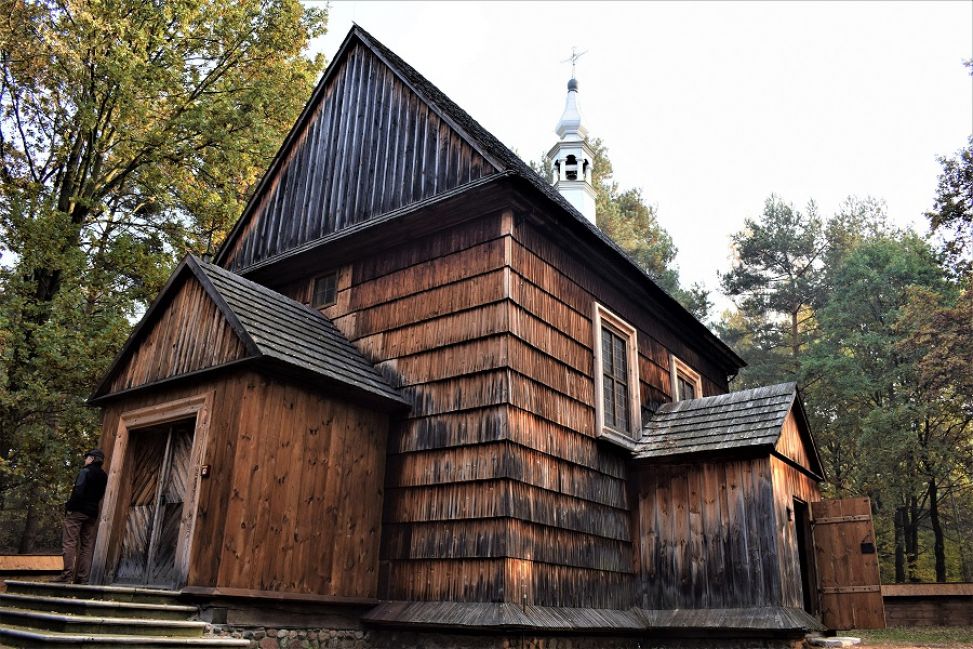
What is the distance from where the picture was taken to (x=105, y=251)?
15.5m

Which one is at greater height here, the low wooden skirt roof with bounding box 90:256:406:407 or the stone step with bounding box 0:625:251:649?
the low wooden skirt roof with bounding box 90:256:406:407

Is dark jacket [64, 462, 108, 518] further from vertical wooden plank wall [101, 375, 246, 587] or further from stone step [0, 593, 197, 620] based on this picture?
stone step [0, 593, 197, 620]

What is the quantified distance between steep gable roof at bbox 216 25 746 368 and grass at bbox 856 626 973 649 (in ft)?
26.1

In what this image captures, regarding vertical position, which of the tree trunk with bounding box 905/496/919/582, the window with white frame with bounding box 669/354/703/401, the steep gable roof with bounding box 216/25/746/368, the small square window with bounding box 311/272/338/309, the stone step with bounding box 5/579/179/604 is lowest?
the stone step with bounding box 5/579/179/604

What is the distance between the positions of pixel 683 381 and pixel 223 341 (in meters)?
9.08

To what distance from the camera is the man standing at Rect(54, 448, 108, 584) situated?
27.2 ft

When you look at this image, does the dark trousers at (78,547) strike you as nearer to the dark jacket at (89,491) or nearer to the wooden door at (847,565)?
the dark jacket at (89,491)

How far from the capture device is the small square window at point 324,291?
11068 mm

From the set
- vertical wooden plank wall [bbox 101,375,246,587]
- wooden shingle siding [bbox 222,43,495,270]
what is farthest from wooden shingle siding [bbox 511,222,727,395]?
vertical wooden plank wall [bbox 101,375,246,587]

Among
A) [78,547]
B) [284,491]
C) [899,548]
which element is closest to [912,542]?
[899,548]

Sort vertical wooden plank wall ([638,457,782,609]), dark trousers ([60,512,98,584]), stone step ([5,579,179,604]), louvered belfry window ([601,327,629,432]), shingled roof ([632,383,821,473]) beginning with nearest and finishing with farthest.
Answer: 1. stone step ([5,579,179,604])
2. dark trousers ([60,512,98,584])
3. vertical wooden plank wall ([638,457,782,609])
4. shingled roof ([632,383,821,473])
5. louvered belfry window ([601,327,629,432])

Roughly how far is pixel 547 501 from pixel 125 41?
12802mm

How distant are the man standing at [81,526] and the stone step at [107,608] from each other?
1.04 meters

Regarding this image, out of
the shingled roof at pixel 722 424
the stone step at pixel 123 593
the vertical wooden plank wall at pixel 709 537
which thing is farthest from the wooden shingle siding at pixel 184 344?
the vertical wooden plank wall at pixel 709 537
